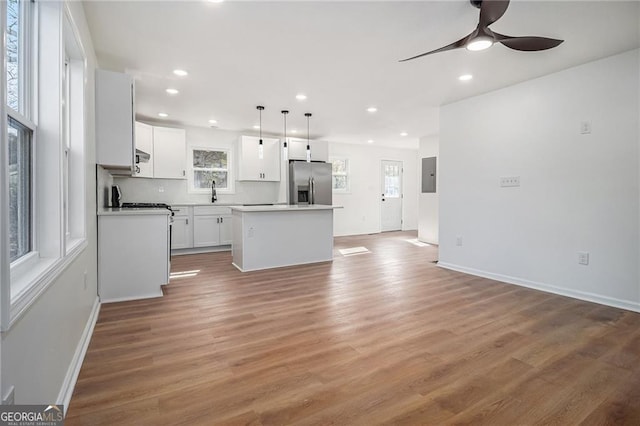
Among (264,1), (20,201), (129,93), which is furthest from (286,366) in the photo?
(129,93)

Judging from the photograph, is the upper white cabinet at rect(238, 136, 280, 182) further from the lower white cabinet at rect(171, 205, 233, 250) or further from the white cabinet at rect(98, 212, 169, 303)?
the white cabinet at rect(98, 212, 169, 303)

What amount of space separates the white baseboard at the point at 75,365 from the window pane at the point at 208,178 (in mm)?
4140

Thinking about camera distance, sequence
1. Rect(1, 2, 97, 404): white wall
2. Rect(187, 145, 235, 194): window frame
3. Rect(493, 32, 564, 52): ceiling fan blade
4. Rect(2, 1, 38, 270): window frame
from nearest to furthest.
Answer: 1. Rect(1, 2, 97, 404): white wall
2. Rect(2, 1, 38, 270): window frame
3. Rect(493, 32, 564, 52): ceiling fan blade
4. Rect(187, 145, 235, 194): window frame

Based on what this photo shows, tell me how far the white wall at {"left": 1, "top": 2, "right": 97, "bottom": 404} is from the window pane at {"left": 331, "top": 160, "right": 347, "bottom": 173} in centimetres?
619

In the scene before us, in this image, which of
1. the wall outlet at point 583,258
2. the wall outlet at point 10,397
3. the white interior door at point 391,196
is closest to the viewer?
the wall outlet at point 10,397

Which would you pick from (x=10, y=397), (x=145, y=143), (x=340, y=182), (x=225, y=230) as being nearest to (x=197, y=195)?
(x=225, y=230)

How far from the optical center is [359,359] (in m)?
2.10

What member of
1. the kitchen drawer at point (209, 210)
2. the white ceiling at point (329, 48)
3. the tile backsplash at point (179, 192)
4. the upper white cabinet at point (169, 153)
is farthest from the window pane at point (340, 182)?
the upper white cabinet at point (169, 153)

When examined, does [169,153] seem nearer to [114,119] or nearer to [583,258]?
[114,119]

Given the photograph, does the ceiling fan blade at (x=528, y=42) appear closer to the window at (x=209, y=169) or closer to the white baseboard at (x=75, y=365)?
the white baseboard at (x=75, y=365)

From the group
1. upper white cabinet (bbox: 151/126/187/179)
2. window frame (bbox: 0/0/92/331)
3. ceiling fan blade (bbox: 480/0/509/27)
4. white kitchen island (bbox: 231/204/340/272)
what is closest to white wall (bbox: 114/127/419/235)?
upper white cabinet (bbox: 151/126/187/179)

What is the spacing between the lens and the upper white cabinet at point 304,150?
6.86 meters

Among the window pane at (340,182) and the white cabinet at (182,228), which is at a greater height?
the window pane at (340,182)

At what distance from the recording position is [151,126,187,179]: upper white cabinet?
5781 millimetres
